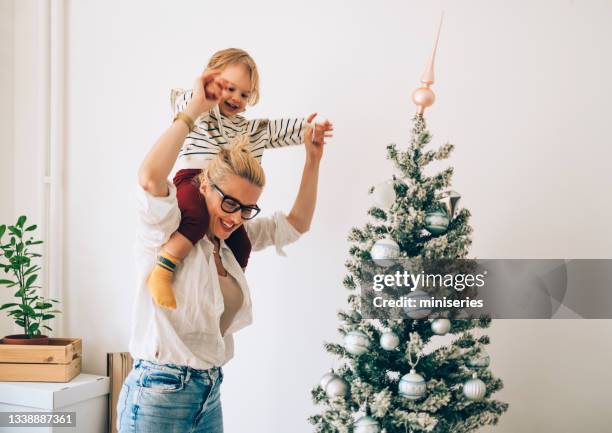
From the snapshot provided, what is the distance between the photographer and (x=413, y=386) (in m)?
1.36

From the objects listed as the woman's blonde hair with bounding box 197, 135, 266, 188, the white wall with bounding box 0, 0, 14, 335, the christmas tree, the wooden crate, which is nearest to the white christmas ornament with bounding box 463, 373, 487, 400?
the christmas tree

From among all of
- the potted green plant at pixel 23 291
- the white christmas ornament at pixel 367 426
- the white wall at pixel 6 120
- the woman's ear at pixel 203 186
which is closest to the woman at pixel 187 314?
the woman's ear at pixel 203 186

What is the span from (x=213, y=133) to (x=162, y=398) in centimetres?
71

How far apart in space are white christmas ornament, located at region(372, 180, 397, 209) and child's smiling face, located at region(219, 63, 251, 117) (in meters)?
0.45

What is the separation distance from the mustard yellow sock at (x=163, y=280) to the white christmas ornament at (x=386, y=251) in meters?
0.48

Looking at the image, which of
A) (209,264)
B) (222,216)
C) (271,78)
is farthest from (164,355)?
(271,78)

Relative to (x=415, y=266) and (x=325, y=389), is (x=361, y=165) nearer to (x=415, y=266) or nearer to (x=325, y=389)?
(x=415, y=266)

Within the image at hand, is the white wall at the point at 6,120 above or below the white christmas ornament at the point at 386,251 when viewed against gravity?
above

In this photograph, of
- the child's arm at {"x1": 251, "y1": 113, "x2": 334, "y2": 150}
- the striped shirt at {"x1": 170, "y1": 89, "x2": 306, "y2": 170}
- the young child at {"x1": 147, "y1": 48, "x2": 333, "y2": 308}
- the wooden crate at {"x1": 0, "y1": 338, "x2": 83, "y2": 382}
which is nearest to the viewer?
the young child at {"x1": 147, "y1": 48, "x2": 333, "y2": 308}

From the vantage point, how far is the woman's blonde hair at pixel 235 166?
1.42 meters

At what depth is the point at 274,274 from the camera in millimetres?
2131

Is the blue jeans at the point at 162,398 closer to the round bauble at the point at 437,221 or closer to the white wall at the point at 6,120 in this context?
the round bauble at the point at 437,221

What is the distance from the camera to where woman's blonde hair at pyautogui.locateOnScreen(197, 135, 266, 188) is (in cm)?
142

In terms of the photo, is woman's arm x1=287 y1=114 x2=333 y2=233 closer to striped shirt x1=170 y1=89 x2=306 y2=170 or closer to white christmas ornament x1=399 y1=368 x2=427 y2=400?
striped shirt x1=170 y1=89 x2=306 y2=170
